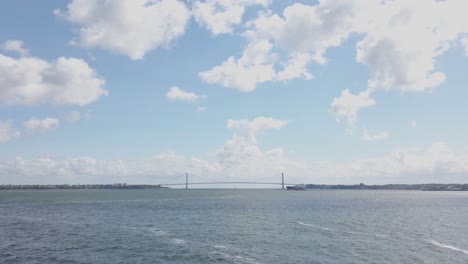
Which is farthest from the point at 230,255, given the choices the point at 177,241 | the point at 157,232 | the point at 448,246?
the point at 448,246

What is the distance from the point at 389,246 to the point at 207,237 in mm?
29984

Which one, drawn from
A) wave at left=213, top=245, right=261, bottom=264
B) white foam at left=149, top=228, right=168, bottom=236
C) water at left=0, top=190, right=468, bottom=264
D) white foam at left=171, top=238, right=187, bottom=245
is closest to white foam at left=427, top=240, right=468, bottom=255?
water at left=0, top=190, right=468, bottom=264

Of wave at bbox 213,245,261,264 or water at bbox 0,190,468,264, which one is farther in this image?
water at bbox 0,190,468,264

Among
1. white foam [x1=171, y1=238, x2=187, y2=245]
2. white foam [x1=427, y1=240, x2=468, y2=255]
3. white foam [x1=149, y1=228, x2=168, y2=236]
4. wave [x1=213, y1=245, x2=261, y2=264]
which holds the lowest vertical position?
white foam [x1=427, y1=240, x2=468, y2=255]

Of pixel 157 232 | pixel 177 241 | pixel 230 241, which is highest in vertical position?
pixel 157 232

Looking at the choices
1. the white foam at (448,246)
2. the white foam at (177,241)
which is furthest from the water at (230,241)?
the white foam at (448,246)

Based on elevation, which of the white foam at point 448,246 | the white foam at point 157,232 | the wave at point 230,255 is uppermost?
the white foam at point 157,232

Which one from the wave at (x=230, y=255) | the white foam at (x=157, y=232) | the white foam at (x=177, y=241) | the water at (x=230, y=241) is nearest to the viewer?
the wave at (x=230, y=255)

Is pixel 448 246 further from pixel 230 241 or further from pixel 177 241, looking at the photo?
pixel 177 241

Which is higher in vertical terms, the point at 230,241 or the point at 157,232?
the point at 157,232

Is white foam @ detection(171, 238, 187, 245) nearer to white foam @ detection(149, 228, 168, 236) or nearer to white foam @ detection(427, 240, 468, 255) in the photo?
white foam @ detection(149, 228, 168, 236)

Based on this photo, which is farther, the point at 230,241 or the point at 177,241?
the point at 230,241

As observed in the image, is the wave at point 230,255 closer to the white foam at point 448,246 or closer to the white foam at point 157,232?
the white foam at point 157,232


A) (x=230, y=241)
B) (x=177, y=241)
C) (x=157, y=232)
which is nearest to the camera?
(x=177, y=241)
